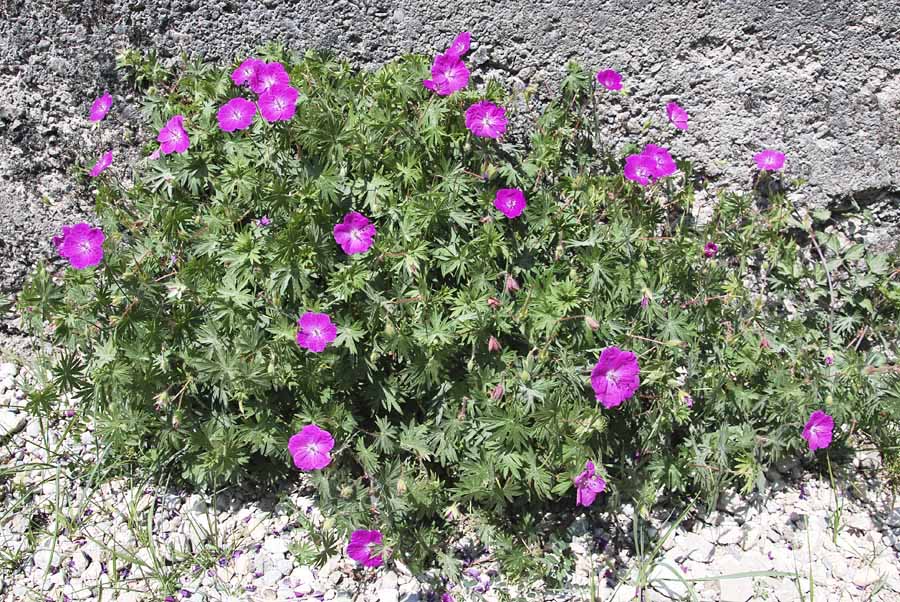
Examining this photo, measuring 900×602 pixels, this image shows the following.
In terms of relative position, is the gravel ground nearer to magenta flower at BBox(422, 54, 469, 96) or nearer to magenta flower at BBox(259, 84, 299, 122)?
magenta flower at BBox(259, 84, 299, 122)

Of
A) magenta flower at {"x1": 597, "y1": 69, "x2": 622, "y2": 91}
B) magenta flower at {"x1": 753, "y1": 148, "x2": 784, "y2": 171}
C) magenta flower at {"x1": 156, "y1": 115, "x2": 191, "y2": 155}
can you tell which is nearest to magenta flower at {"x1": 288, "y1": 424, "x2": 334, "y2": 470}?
magenta flower at {"x1": 156, "y1": 115, "x2": 191, "y2": 155}

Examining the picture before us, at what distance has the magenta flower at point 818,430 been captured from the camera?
2.57 meters

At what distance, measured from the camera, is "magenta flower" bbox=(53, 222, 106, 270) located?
2.63 metres

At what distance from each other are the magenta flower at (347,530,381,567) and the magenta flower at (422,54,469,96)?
1508 millimetres

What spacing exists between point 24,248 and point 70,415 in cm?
79

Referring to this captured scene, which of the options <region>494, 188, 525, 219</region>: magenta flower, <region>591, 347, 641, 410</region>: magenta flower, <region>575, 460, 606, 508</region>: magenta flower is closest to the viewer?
<region>591, 347, 641, 410</region>: magenta flower

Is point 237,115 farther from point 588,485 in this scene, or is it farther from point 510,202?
point 588,485

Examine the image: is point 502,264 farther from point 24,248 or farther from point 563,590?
point 24,248

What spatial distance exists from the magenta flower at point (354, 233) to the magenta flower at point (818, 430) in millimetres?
1549

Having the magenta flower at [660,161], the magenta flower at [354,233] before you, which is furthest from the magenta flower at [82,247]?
the magenta flower at [660,161]

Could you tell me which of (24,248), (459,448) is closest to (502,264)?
(459,448)

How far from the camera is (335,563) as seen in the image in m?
2.70

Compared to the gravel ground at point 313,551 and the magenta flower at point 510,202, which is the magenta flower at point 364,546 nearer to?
the gravel ground at point 313,551

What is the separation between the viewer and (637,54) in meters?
3.03
